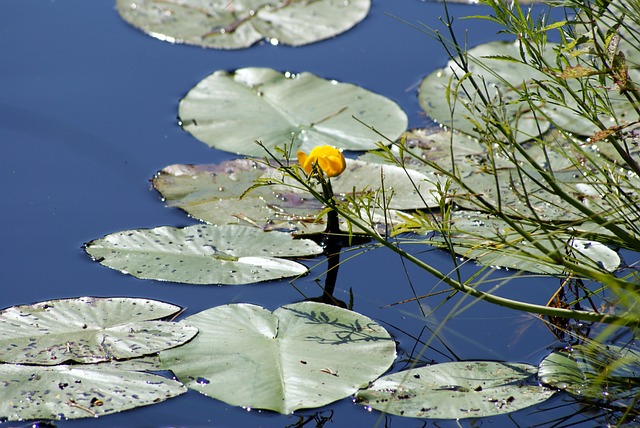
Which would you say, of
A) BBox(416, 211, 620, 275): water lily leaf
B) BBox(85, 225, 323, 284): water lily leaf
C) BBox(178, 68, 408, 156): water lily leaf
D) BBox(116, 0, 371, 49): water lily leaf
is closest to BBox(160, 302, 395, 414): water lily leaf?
BBox(85, 225, 323, 284): water lily leaf

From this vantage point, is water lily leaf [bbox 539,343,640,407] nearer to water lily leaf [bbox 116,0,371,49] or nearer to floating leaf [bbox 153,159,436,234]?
floating leaf [bbox 153,159,436,234]

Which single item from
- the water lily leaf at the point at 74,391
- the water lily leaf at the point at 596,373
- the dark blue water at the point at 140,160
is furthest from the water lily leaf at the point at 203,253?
the water lily leaf at the point at 596,373

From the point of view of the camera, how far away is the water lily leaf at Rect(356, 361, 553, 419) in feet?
5.56

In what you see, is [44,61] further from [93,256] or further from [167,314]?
[167,314]

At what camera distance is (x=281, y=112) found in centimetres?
290

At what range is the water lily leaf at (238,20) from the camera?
3453 millimetres

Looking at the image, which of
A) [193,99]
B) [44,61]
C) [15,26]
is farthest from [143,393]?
[15,26]

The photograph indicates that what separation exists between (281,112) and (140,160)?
1.65ft

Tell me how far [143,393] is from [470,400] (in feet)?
2.08

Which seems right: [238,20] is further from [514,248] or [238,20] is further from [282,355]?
[282,355]

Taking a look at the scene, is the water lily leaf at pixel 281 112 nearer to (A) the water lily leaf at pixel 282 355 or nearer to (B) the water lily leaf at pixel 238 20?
(B) the water lily leaf at pixel 238 20

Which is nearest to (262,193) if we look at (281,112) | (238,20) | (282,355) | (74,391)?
(281,112)

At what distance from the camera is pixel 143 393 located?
1.73 m

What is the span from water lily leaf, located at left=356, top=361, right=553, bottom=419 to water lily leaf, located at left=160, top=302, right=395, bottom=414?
58 millimetres
